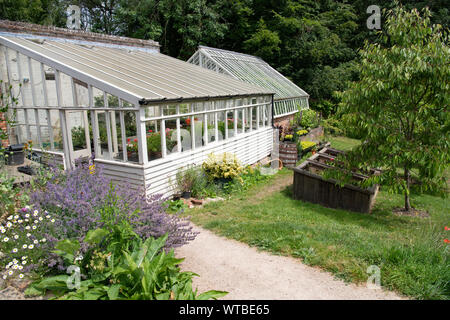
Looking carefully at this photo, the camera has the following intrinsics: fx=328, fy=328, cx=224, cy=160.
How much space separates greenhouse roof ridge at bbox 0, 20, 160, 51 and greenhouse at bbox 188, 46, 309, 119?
3.79m

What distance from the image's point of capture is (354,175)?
9188 mm

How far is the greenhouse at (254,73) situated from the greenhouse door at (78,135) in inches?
327

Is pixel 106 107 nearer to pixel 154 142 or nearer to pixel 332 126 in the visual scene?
pixel 154 142

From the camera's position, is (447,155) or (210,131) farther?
(210,131)

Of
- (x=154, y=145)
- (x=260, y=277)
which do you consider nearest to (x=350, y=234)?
(x=260, y=277)

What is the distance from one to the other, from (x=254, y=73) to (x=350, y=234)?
1320cm

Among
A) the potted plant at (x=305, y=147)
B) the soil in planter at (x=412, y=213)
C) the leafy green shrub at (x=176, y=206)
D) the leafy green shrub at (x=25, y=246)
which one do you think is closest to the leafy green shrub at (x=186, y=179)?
the leafy green shrub at (x=176, y=206)

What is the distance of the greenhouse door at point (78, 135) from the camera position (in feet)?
29.2

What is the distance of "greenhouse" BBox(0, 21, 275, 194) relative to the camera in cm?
791

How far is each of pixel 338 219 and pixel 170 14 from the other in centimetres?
2138


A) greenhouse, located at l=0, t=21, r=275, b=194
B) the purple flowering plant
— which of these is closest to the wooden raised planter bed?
greenhouse, located at l=0, t=21, r=275, b=194

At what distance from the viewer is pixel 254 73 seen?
17.9 meters
